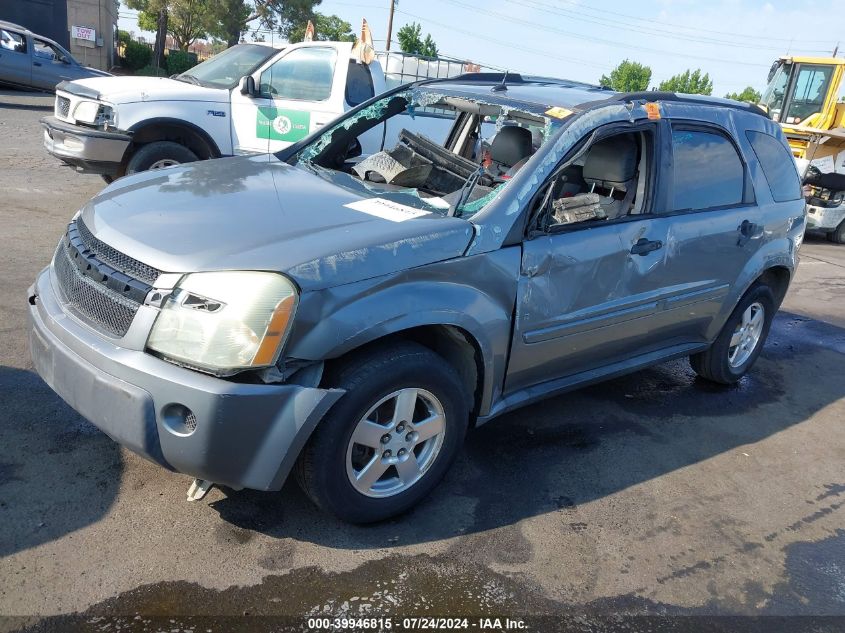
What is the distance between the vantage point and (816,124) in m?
13.7

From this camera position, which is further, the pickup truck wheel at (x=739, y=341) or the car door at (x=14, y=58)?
the car door at (x=14, y=58)

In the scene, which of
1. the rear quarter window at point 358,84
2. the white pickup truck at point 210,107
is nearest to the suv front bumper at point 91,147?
the white pickup truck at point 210,107

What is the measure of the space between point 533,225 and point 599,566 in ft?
5.01

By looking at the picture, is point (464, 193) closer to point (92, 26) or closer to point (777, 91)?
point (777, 91)

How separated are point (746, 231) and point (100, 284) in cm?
368

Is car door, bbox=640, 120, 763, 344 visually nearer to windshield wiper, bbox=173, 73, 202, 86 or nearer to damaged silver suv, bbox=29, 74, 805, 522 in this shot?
damaged silver suv, bbox=29, 74, 805, 522

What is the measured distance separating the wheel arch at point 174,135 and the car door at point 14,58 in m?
13.6

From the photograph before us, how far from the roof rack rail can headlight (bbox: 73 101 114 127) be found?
5.36 meters

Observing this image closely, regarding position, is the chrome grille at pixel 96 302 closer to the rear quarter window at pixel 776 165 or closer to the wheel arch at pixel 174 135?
the rear quarter window at pixel 776 165

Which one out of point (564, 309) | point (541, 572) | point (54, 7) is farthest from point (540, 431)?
point (54, 7)

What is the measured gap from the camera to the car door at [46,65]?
18.4m

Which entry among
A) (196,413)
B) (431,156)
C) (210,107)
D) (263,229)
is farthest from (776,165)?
(210,107)

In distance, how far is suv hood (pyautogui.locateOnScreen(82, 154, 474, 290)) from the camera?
2.66 metres

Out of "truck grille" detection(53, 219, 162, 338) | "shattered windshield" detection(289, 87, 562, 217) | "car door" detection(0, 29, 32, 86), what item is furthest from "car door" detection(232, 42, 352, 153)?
"car door" detection(0, 29, 32, 86)
